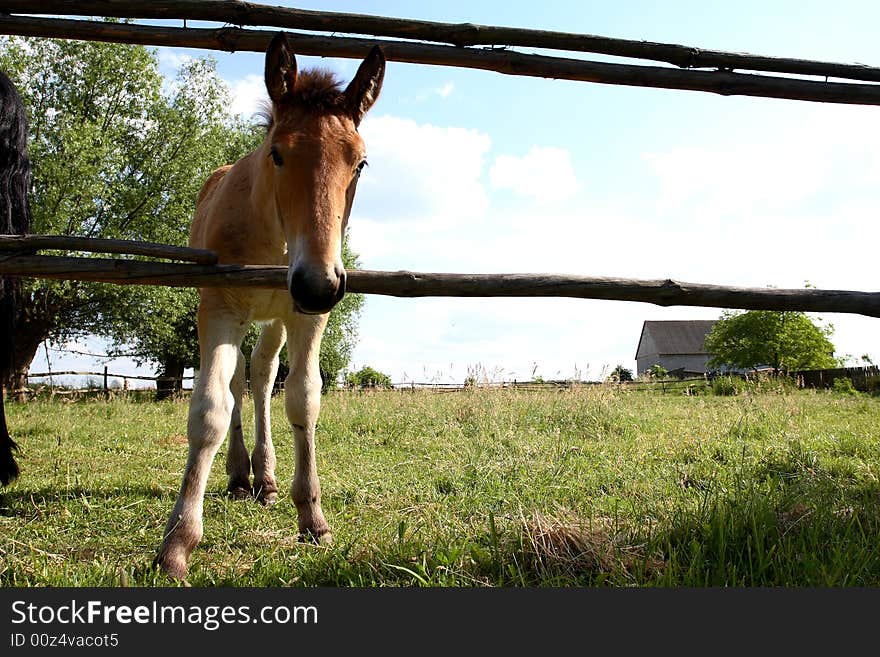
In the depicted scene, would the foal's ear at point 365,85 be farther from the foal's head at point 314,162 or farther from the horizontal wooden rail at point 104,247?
the horizontal wooden rail at point 104,247

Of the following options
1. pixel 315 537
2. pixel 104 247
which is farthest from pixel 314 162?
pixel 315 537

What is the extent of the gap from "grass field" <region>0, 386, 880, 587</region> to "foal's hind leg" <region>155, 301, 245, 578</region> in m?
0.16

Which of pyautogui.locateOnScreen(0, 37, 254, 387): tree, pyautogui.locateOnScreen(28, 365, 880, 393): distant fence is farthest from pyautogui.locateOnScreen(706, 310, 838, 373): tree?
pyautogui.locateOnScreen(0, 37, 254, 387): tree

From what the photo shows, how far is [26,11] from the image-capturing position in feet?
13.1

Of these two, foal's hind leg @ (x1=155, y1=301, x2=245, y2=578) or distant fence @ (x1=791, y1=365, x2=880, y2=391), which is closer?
foal's hind leg @ (x1=155, y1=301, x2=245, y2=578)

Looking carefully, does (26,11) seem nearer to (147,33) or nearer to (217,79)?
(147,33)

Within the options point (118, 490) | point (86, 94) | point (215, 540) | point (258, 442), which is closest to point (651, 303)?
point (215, 540)

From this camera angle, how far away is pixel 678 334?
65000 millimetres

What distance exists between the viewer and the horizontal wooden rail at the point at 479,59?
4031 mm

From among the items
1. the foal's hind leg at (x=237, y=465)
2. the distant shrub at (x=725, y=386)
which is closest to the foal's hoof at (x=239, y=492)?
the foal's hind leg at (x=237, y=465)

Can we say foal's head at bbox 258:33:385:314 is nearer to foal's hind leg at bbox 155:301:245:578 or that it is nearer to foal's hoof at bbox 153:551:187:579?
foal's hind leg at bbox 155:301:245:578

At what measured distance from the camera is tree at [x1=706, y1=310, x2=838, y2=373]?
135 ft

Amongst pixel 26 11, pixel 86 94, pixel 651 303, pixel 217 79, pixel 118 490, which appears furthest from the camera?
pixel 217 79

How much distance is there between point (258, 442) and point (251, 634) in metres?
2.89
